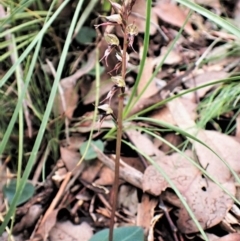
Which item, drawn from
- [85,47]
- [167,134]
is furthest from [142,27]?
[167,134]

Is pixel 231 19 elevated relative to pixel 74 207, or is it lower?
elevated

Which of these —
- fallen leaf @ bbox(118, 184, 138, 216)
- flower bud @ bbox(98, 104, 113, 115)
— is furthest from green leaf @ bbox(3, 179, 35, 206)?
flower bud @ bbox(98, 104, 113, 115)

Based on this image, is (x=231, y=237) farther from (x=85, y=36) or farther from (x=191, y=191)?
(x=85, y=36)

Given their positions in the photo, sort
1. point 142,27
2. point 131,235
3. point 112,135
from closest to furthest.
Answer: point 131,235 → point 112,135 → point 142,27

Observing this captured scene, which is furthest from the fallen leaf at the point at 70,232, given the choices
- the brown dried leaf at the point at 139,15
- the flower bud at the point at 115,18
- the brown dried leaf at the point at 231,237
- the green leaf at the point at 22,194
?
the brown dried leaf at the point at 139,15

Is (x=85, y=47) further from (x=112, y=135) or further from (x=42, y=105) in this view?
(x=112, y=135)

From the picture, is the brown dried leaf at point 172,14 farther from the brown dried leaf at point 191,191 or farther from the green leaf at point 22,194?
the green leaf at point 22,194
